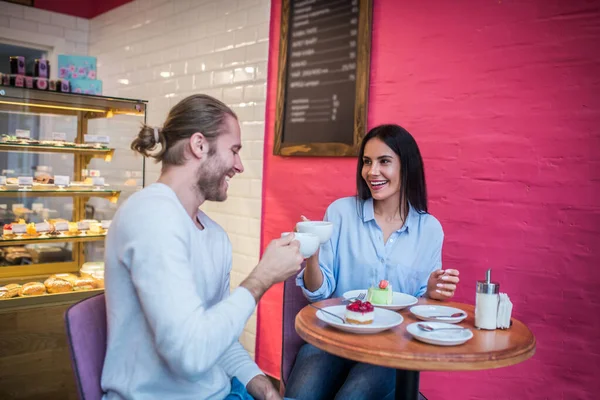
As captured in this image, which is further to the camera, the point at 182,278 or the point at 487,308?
the point at 487,308

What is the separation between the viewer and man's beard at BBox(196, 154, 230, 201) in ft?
4.99

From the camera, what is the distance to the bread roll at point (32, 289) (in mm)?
2861

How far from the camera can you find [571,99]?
2.27 m

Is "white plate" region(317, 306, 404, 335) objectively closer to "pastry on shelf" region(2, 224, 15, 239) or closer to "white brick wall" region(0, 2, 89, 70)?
"pastry on shelf" region(2, 224, 15, 239)

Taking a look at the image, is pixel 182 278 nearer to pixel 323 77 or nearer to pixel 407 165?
pixel 407 165

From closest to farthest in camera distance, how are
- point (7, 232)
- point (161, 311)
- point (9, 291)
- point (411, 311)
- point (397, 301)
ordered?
point (161, 311) < point (411, 311) < point (397, 301) < point (9, 291) < point (7, 232)

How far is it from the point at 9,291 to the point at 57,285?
247mm

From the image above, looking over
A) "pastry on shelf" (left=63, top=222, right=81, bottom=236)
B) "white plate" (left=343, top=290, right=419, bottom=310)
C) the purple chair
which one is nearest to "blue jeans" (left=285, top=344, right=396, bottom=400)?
the purple chair

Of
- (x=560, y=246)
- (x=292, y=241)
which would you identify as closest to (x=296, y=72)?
(x=560, y=246)

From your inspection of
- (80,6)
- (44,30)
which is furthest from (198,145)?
(80,6)

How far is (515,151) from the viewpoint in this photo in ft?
7.97

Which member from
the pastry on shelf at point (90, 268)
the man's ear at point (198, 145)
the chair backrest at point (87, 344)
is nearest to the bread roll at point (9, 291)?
the pastry on shelf at point (90, 268)

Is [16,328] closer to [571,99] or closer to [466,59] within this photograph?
[466,59]

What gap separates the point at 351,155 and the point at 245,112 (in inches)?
39.2
